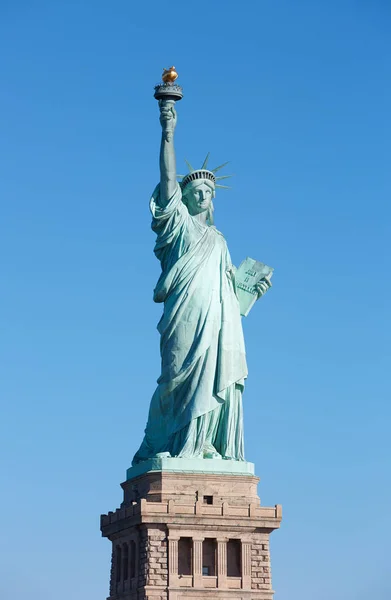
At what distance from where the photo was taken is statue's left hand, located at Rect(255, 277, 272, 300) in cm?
5781

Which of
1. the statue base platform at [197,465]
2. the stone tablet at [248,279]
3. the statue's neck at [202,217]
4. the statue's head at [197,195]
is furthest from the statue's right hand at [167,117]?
the statue base platform at [197,465]

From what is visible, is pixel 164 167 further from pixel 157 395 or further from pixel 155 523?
pixel 155 523

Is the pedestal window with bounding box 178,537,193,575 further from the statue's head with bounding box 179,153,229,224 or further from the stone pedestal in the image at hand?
the statue's head with bounding box 179,153,229,224

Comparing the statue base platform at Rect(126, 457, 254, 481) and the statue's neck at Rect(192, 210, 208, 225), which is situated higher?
the statue's neck at Rect(192, 210, 208, 225)

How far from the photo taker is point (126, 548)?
55469 mm

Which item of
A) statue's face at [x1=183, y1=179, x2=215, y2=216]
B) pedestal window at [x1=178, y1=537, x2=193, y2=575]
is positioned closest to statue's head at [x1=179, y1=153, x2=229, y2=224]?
statue's face at [x1=183, y1=179, x2=215, y2=216]

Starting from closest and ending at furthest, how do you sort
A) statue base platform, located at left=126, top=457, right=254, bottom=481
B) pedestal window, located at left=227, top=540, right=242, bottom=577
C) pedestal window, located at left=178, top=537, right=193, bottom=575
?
pedestal window, located at left=178, top=537, right=193, bottom=575, pedestal window, located at left=227, top=540, right=242, bottom=577, statue base platform, located at left=126, top=457, right=254, bottom=481

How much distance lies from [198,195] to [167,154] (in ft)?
6.36

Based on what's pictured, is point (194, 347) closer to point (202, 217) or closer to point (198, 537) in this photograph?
point (202, 217)

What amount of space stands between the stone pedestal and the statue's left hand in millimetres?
6077

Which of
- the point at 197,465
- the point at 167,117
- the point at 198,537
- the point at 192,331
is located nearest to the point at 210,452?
the point at 197,465

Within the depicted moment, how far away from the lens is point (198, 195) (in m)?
57.2

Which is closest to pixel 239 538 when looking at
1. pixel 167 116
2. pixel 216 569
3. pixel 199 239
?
pixel 216 569

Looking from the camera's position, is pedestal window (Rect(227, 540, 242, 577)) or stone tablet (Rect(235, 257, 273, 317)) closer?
pedestal window (Rect(227, 540, 242, 577))
